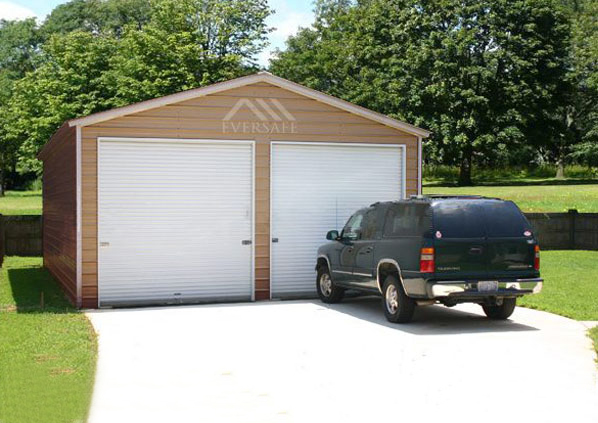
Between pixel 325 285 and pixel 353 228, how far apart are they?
1246 millimetres

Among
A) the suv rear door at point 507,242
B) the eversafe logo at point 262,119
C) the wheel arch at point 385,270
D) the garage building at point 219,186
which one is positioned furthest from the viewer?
the eversafe logo at point 262,119

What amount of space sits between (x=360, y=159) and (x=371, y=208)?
8.59ft

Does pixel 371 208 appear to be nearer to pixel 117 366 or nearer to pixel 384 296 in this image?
pixel 384 296

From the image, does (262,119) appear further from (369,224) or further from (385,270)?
(385,270)

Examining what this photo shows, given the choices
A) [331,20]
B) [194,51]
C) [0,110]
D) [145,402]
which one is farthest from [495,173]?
[145,402]

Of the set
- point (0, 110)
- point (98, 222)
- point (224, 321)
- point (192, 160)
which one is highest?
point (0, 110)

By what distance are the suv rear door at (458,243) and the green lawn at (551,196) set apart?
69.8ft

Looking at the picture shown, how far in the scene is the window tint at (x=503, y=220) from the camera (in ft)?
37.0

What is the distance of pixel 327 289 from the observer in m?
14.5

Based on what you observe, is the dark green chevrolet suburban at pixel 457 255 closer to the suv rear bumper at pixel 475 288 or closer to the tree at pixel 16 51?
the suv rear bumper at pixel 475 288

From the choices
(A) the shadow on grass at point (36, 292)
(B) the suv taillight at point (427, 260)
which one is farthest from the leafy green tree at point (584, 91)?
(B) the suv taillight at point (427, 260)

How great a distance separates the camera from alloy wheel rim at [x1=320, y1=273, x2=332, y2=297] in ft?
47.2

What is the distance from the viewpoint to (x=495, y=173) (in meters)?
62.9

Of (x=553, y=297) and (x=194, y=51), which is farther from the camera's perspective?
(x=194, y=51)
